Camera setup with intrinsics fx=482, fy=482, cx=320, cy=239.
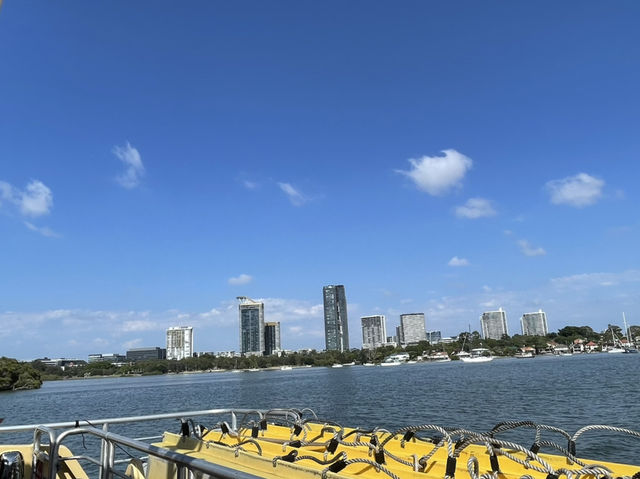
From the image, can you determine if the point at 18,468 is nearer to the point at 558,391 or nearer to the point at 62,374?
the point at 558,391

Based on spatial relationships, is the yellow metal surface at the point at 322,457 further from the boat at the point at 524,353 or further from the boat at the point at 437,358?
the boat at the point at 437,358

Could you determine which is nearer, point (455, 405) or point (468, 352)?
point (455, 405)

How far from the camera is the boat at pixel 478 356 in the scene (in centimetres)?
14500

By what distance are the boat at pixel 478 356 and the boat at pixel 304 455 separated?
481 ft

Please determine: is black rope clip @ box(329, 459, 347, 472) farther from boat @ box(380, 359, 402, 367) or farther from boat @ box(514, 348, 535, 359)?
boat @ box(514, 348, 535, 359)

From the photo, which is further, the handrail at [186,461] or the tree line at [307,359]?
the tree line at [307,359]

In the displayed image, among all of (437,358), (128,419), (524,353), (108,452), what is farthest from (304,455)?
(437,358)

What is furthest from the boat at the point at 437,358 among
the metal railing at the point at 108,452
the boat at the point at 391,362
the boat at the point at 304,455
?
the metal railing at the point at 108,452

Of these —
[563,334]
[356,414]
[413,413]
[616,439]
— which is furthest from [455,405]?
[563,334]

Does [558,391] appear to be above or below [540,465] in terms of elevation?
below

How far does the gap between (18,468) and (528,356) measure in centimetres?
17034

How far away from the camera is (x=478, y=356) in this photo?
152750 millimetres

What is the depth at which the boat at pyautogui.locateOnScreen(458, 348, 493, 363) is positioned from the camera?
476ft

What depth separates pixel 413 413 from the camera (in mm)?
28078
